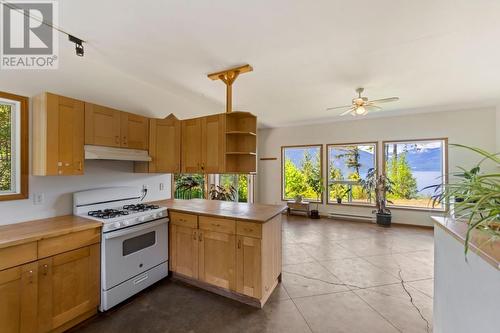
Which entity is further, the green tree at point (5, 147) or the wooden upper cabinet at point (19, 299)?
the green tree at point (5, 147)

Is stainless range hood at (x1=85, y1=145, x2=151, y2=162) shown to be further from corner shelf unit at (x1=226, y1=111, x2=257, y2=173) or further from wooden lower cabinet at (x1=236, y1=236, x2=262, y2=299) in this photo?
wooden lower cabinet at (x1=236, y1=236, x2=262, y2=299)

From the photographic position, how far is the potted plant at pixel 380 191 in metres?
5.42

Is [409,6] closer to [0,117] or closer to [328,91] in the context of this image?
[328,91]

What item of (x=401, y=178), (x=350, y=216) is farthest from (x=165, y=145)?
(x=401, y=178)

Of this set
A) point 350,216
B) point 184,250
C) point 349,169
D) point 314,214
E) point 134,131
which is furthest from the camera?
point 314,214

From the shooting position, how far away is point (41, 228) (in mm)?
1932

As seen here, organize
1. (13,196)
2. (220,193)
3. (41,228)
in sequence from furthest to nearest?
(220,193) < (13,196) < (41,228)

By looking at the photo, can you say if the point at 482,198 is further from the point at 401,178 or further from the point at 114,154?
the point at 401,178

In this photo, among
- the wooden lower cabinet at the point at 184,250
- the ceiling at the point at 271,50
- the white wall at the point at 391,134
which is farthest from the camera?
the white wall at the point at 391,134

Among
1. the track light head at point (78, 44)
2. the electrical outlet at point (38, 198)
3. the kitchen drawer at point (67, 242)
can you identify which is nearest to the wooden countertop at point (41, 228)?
the kitchen drawer at point (67, 242)

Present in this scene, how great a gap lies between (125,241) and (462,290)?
9.26ft

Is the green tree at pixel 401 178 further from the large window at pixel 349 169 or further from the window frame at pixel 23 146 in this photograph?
the window frame at pixel 23 146

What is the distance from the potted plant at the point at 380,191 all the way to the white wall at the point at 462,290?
4.12 metres

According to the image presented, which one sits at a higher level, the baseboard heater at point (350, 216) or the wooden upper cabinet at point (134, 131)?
the wooden upper cabinet at point (134, 131)
